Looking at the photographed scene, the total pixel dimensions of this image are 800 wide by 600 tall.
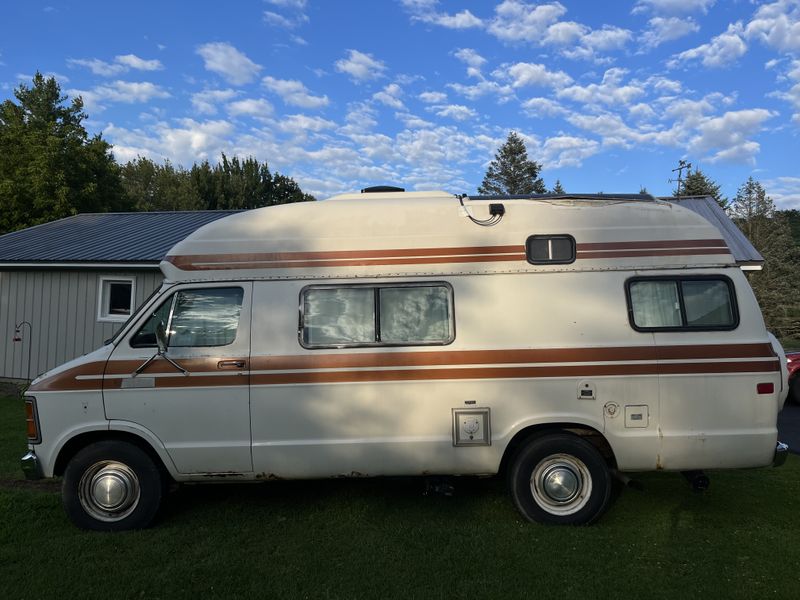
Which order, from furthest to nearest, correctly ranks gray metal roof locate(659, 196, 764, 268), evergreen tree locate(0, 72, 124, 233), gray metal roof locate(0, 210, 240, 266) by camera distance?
evergreen tree locate(0, 72, 124, 233), gray metal roof locate(0, 210, 240, 266), gray metal roof locate(659, 196, 764, 268)

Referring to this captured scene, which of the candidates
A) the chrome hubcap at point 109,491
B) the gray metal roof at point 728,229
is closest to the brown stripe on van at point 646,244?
the chrome hubcap at point 109,491

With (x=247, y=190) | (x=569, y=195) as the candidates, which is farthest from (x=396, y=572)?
(x=247, y=190)

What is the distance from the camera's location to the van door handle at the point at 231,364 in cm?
468

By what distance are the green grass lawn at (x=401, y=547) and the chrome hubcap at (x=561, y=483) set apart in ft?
0.71

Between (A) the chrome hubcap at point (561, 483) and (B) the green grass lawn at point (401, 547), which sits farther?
(A) the chrome hubcap at point (561, 483)

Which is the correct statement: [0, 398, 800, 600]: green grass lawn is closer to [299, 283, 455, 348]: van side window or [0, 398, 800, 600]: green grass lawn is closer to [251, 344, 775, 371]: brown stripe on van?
[251, 344, 775, 371]: brown stripe on van

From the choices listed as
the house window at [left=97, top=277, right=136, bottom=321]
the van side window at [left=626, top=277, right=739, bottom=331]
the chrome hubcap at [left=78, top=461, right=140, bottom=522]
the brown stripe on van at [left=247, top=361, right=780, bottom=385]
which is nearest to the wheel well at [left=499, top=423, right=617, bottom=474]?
the brown stripe on van at [left=247, top=361, right=780, bottom=385]

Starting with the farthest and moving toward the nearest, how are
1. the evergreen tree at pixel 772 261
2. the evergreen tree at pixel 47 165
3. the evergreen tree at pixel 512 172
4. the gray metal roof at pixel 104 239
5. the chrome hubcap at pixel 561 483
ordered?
the evergreen tree at pixel 512 172, the evergreen tree at pixel 772 261, the evergreen tree at pixel 47 165, the gray metal roof at pixel 104 239, the chrome hubcap at pixel 561 483

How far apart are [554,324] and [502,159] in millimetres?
44683

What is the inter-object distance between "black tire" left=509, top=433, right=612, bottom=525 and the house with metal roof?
9.82m

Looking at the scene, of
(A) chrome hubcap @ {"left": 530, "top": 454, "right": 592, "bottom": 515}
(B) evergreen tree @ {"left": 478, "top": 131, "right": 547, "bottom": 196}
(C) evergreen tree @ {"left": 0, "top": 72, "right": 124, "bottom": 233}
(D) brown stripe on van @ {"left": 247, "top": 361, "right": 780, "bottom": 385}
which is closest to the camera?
(D) brown stripe on van @ {"left": 247, "top": 361, "right": 780, "bottom": 385}

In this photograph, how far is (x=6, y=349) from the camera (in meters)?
13.1

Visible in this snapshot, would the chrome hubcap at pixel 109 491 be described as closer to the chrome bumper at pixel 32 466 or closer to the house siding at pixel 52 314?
the chrome bumper at pixel 32 466

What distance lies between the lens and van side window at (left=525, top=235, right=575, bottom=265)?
481 cm
